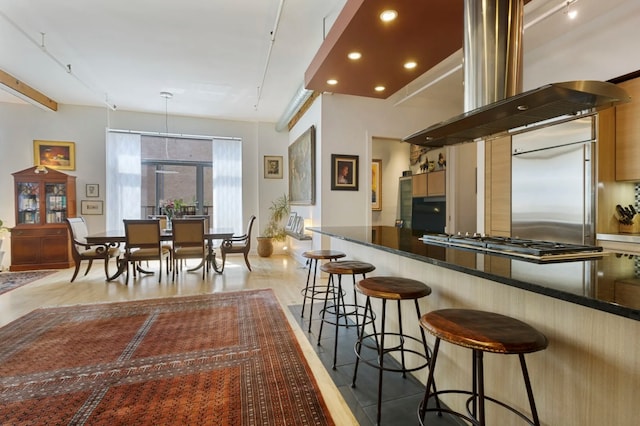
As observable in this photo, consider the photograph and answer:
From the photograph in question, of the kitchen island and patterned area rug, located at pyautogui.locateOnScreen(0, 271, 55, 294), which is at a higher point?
the kitchen island

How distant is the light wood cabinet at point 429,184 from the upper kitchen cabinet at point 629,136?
8.65 feet

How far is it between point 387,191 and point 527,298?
5.87 meters

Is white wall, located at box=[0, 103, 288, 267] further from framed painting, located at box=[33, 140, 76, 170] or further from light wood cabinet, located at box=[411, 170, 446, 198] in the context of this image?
light wood cabinet, located at box=[411, 170, 446, 198]

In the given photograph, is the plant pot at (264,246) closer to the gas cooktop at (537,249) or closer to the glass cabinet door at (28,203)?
the glass cabinet door at (28,203)

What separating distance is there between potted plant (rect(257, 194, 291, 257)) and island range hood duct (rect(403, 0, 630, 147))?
535cm

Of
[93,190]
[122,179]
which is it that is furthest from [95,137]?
[93,190]

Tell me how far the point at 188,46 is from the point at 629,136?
474 centimetres

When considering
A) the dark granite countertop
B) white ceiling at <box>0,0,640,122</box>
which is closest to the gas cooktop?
the dark granite countertop

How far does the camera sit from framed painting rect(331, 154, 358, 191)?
4879 mm

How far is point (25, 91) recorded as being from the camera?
5.12 meters

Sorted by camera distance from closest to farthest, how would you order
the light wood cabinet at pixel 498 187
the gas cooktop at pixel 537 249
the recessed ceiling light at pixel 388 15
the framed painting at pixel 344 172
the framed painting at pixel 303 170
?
the gas cooktop at pixel 537 249, the recessed ceiling light at pixel 388 15, the light wood cabinet at pixel 498 187, the framed painting at pixel 344 172, the framed painting at pixel 303 170

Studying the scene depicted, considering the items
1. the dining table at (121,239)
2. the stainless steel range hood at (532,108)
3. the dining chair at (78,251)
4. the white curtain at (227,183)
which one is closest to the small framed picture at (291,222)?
the white curtain at (227,183)

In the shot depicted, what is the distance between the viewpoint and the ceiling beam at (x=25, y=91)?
4.68m

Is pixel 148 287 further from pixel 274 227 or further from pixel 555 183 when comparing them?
pixel 555 183
